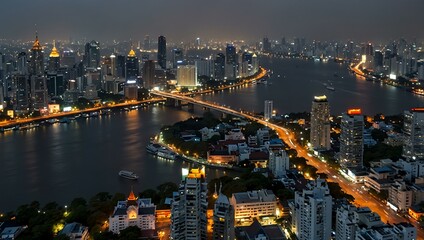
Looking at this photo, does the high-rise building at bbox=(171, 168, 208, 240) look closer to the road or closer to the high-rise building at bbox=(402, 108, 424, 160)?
the high-rise building at bbox=(402, 108, 424, 160)

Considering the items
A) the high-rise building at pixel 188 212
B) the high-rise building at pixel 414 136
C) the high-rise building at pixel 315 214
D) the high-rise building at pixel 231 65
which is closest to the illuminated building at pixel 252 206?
the high-rise building at pixel 315 214

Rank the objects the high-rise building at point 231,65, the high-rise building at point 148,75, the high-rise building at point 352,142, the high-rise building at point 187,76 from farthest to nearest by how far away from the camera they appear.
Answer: the high-rise building at point 231,65, the high-rise building at point 187,76, the high-rise building at point 148,75, the high-rise building at point 352,142

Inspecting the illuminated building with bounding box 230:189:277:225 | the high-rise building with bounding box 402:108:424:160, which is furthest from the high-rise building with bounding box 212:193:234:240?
the high-rise building with bounding box 402:108:424:160

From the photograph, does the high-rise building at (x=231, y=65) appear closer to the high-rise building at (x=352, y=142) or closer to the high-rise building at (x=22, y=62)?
the high-rise building at (x=22, y=62)

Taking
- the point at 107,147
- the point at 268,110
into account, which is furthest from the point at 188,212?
the point at 268,110

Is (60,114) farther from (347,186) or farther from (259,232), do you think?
(259,232)

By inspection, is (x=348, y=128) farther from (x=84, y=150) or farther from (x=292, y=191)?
(x=84, y=150)
